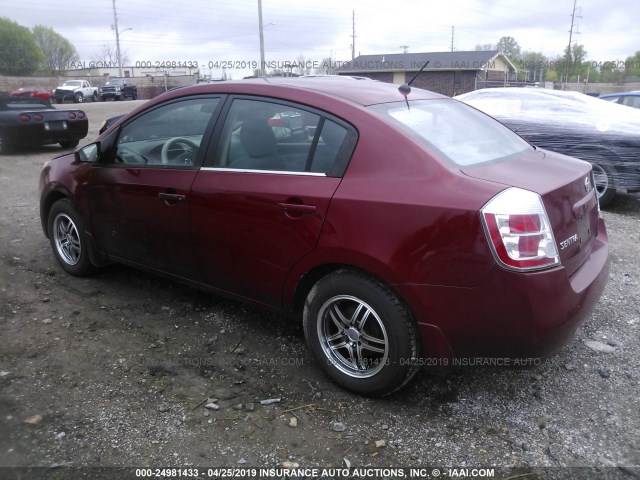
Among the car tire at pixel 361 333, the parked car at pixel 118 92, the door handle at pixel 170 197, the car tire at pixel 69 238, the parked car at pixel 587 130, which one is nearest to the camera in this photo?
the car tire at pixel 361 333

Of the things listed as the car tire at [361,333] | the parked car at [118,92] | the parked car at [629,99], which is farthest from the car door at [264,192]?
the parked car at [118,92]

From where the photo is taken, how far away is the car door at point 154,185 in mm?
3463

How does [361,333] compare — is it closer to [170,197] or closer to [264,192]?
[264,192]

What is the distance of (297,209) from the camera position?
2.88 meters

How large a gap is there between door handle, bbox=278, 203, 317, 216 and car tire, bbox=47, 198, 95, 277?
2157 millimetres

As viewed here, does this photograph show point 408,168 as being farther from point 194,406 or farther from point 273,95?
point 194,406

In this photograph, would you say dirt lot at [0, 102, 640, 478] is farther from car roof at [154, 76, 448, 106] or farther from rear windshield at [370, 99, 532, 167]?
Answer: car roof at [154, 76, 448, 106]

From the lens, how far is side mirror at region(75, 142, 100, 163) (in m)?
4.08

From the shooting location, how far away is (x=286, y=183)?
9.71ft

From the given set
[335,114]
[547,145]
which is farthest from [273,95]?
[547,145]

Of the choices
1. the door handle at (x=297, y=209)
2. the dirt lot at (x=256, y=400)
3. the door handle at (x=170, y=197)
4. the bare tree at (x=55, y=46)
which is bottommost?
the dirt lot at (x=256, y=400)

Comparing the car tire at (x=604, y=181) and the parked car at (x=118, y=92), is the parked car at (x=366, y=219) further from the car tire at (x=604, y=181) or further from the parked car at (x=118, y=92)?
the parked car at (x=118, y=92)

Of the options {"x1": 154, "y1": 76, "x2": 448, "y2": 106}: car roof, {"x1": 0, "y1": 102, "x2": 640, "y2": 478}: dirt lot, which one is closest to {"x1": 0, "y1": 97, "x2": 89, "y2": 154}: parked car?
{"x1": 0, "y1": 102, "x2": 640, "y2": 478}: dirt lot

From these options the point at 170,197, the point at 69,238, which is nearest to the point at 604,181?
the point at 170,197
